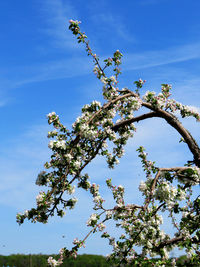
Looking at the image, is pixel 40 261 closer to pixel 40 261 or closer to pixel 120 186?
pixel 40 261

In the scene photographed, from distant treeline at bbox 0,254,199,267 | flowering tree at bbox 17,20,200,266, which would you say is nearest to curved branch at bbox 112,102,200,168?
flowering tree at bbox 17,20,200,266

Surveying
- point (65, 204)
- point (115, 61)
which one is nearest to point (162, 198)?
point (65, 204)

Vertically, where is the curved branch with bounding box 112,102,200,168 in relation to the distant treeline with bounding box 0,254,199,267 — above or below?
above

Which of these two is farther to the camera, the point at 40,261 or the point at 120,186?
the point at 40,261

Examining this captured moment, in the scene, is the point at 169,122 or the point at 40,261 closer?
the point at 169,122

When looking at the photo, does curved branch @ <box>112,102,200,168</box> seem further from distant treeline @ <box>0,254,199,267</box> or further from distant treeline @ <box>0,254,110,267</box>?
distant treeline @ <box>0,254,110,267</box>

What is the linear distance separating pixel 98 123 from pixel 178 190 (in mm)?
3017

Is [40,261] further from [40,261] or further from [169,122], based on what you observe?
[169,122]

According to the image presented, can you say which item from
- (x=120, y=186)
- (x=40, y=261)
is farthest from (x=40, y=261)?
(x=120, y=186)

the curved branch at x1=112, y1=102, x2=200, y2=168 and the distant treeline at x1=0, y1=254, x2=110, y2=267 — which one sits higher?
the curved branch at x1=112, y1=102, x2=200, y2=168

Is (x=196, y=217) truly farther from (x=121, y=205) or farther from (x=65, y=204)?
(x=65, y=204)

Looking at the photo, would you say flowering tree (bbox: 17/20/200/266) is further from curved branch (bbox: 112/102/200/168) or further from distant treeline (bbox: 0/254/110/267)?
distant treeline (bbox: 0/254/110/267)

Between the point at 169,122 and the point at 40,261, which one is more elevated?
the point at 169,122

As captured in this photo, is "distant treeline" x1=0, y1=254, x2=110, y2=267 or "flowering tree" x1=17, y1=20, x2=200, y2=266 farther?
"distant treeline" x1=0, y1=254, x2=110, y2=267
